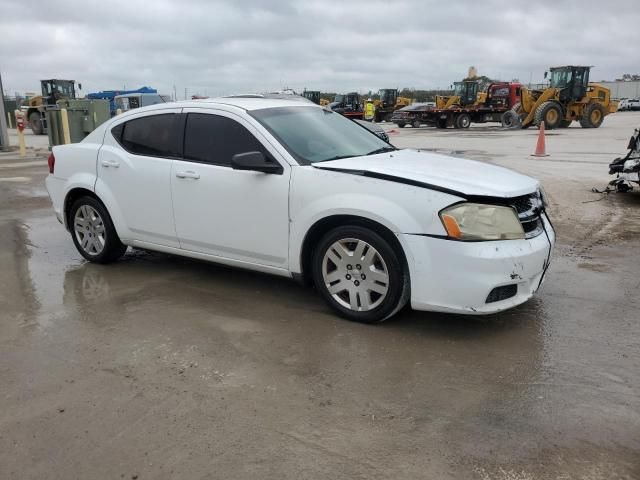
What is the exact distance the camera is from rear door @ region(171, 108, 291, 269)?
4.32 meters

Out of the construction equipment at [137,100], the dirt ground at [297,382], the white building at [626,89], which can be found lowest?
the dirt ground at [297,382]

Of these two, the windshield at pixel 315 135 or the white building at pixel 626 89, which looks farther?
the white building at pixel 626 89

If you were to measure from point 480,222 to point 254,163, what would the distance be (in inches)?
66.1

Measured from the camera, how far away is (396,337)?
3.88 m

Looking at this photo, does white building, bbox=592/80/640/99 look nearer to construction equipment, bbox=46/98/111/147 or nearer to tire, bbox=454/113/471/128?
tire, bbox=454/113/471/128

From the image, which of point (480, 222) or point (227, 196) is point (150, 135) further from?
point (480, 222)


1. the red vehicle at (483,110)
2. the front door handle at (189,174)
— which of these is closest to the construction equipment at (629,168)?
the front door handle at (189,174)

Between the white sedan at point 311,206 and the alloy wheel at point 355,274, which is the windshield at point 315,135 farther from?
the alloy wheel at point 355,274

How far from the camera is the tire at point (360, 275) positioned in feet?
12.6

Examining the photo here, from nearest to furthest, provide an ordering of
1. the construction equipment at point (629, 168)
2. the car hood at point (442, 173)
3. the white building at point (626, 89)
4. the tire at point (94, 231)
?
the car hood at point (442, 173) → the tire at point (94, 231) → the construction equipment at point (629, 168) → the white building at point (626, 89)

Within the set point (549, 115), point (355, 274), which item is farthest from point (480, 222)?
point (549, 115)

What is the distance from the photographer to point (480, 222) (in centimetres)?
367

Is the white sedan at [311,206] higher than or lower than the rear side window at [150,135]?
lower

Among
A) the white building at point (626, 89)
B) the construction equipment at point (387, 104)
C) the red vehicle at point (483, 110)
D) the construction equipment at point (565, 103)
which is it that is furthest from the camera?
the white building at point (626, 89)
